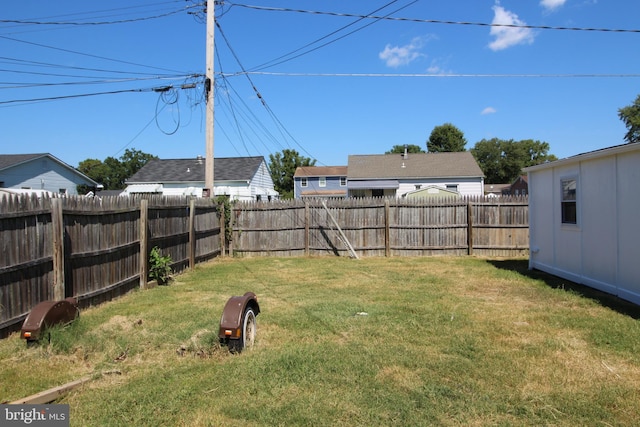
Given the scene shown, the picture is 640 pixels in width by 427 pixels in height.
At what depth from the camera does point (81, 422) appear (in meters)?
3.04

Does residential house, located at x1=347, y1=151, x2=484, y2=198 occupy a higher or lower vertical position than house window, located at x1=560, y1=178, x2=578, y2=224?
higher

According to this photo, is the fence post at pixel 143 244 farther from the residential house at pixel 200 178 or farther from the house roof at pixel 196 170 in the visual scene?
the house roof at pixel 196 170

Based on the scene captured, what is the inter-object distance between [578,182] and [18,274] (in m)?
9.58

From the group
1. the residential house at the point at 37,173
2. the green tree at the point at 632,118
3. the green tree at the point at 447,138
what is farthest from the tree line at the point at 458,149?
the residential house at the point at 37,173

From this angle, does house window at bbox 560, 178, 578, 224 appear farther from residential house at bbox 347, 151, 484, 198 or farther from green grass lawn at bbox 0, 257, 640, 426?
residential house at bbox 347, 151, 484, 198

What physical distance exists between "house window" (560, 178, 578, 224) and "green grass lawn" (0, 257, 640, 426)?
1.96 m

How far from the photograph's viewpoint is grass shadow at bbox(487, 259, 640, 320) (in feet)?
20.9

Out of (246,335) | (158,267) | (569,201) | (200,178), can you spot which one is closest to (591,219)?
(569,201)

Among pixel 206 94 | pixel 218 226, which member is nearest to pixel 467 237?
pixel 218 226

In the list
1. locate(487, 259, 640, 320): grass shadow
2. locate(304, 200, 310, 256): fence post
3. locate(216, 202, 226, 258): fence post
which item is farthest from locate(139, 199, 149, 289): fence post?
locate(487, 259, 640, 320): grass shadow

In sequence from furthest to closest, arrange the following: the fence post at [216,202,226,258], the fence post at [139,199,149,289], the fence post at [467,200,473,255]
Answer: the fence post at [216,202,226,258] < the fence post at [467,200,473,255] < the fence post at [139,199,149,289]

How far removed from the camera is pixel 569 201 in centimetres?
880

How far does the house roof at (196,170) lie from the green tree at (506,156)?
166 feet

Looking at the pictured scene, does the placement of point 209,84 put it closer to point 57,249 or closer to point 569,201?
point 57,249
